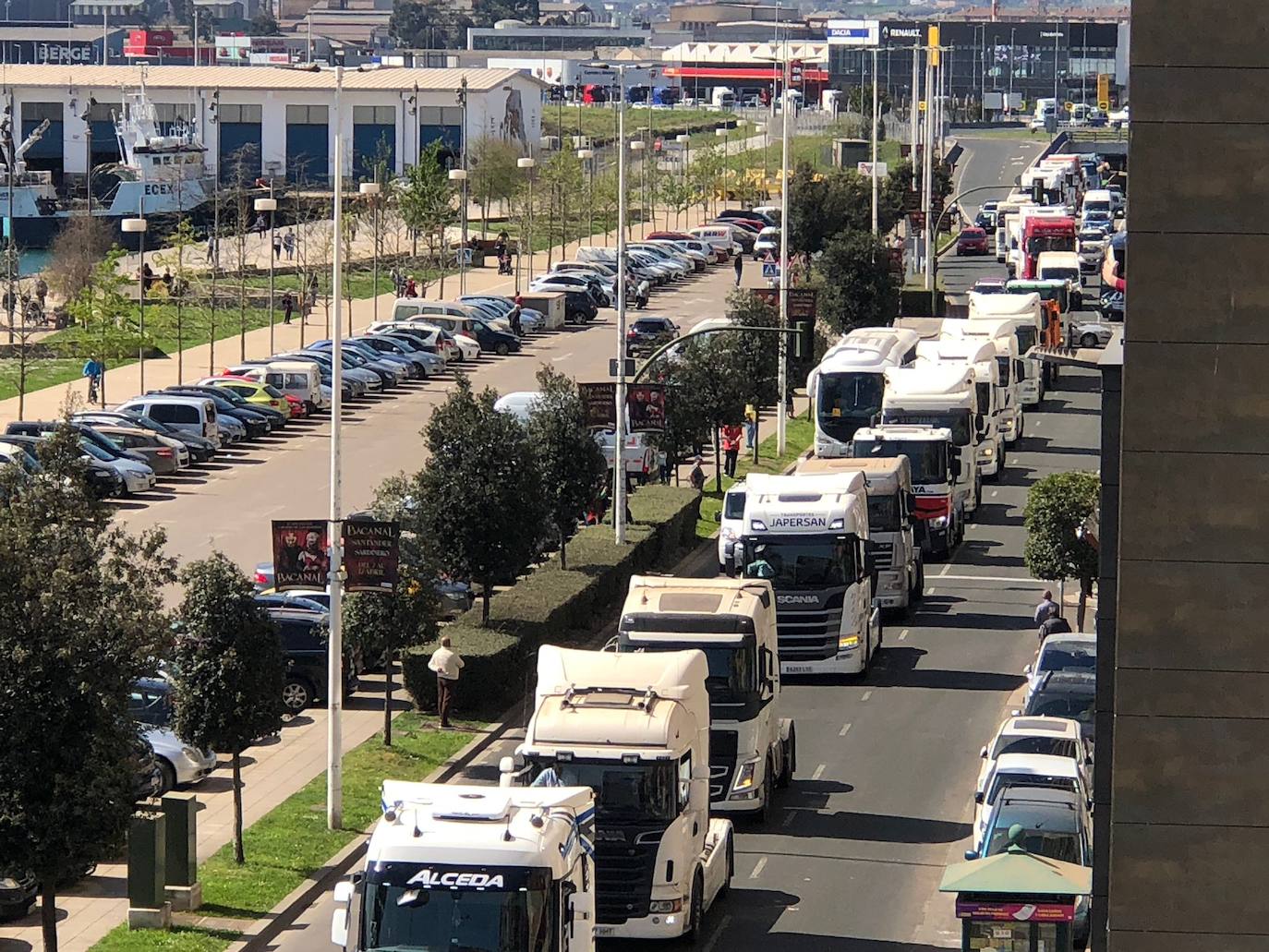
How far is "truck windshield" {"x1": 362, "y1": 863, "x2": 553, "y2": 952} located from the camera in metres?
22.2

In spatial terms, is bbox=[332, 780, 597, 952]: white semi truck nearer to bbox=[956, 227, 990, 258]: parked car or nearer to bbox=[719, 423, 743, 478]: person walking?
bbox=[719, 423, 743, 478]: person walking

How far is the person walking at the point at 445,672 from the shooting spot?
37781 mm

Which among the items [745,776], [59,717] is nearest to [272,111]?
[745,776]

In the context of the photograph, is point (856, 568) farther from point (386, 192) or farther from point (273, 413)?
point (386, 192)

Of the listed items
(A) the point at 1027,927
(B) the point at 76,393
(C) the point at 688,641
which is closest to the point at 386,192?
(B) the point at 76,393

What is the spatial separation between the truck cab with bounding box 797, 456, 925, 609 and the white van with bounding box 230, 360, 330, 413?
79.4 feet

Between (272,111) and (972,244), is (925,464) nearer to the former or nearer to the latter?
(972,244)

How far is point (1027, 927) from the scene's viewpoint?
76.9 feet

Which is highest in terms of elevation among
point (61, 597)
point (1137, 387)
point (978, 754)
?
point (1137, 387)

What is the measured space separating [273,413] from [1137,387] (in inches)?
2015

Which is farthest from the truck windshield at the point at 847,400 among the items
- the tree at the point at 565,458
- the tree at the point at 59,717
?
the tree at the point at 59,717

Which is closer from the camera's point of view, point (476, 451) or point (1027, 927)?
point (1027, 927)

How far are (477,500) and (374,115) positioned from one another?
116214mm

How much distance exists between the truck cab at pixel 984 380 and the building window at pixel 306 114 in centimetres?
9540
